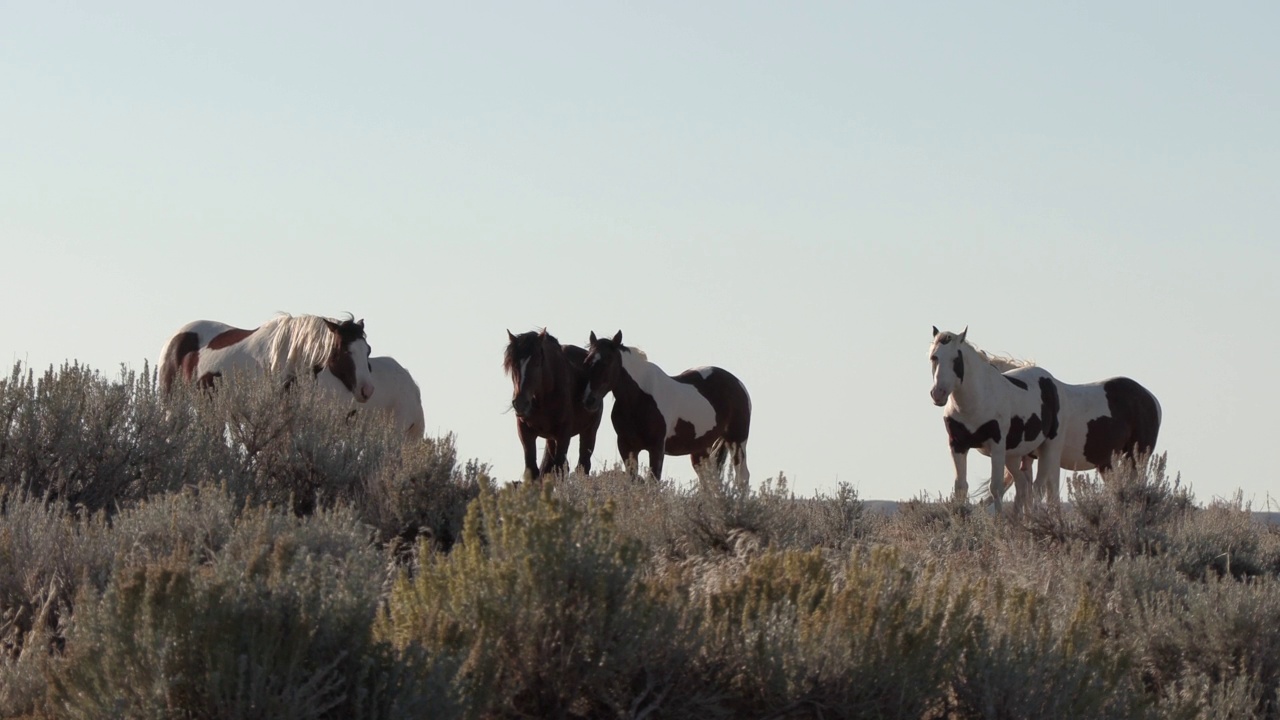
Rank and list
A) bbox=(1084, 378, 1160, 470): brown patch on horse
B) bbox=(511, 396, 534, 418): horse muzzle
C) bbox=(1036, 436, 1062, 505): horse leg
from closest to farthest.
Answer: bbox=(511, 396, 534, 418): horse muzzle, bbox=(1036, 436, 1062, 505): horse leg, bbox=(1084, 378, 1160, 470): brown patch on horse

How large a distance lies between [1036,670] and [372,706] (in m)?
2.57

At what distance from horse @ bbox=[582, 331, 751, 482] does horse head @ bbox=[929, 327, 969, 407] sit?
2.12 meters

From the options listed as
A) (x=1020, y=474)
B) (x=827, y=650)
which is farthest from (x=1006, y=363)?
(x=827, y=650)

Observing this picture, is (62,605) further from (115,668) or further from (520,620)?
(520,620)

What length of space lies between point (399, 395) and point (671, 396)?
10.7ft

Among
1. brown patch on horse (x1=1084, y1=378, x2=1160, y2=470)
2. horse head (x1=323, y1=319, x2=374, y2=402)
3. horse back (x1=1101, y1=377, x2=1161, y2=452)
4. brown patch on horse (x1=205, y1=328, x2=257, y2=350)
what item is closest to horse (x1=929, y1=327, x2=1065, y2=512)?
brown patch on horse (x1=1084, y1=378, x2=1160, y2=470)

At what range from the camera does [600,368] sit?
15.2 metres

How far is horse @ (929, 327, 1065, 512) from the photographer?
1570 cm

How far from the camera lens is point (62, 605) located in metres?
6.12

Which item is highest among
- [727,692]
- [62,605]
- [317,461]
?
[317,461]

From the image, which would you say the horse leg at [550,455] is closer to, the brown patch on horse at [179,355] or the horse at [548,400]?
the horse at [548,400]

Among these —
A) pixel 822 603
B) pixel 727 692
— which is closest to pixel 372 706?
pixel 727 692

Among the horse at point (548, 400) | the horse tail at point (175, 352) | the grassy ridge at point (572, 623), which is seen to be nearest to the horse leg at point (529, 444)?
the horse at point (548, 400)

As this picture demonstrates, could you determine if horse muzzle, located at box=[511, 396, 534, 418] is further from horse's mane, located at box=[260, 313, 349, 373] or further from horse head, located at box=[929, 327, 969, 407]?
horse head, located at box=[929, 327, 969, 407]
